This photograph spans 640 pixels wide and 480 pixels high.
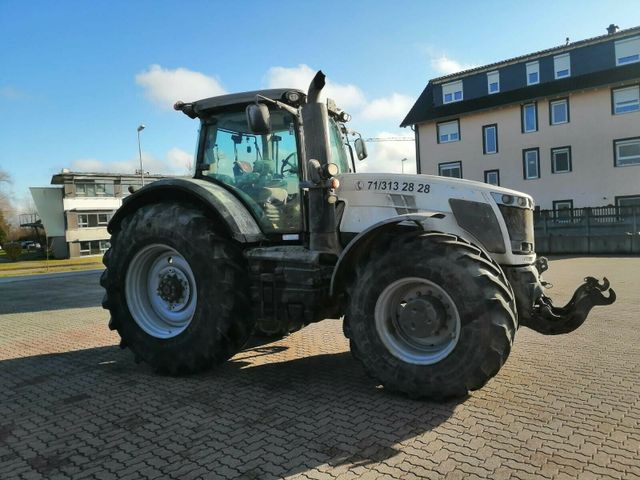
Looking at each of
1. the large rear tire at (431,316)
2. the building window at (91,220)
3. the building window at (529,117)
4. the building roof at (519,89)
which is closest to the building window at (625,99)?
the building roof at (519,89)

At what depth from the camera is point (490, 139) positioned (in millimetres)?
29594

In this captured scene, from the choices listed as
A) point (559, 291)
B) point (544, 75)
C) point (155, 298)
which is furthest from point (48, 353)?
point (544, 75)

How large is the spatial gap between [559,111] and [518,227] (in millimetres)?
26079

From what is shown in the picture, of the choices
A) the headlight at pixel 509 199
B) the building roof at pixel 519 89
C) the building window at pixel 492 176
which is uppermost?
the building roof at pixel 519 89

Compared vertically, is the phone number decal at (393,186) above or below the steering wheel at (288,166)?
below

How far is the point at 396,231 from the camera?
14.4 feet

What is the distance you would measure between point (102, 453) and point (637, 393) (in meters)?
4.17

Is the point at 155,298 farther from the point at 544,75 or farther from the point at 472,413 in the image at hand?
the point at 544,75

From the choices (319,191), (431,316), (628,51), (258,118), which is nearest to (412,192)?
(319,191)

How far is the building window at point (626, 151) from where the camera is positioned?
25.3 meters

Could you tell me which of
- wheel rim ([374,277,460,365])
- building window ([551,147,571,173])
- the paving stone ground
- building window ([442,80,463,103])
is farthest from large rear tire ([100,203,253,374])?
building window ([442,80,463,103])

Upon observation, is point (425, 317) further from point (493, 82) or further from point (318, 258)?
point (493, 82)

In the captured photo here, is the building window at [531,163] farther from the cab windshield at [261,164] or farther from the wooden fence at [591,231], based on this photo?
the cab windshield at [261,164]

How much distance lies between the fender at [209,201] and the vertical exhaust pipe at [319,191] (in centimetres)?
66
